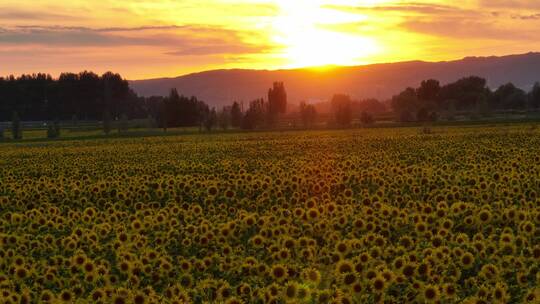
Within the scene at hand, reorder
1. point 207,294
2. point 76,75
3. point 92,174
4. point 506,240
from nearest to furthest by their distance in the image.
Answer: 1. point 207,294
2. point 506,240
3. point 92,174
4. point 76,75

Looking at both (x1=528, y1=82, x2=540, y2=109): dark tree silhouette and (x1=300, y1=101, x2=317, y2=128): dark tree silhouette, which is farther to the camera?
(x1=528, y1=82, x2=540, y2=109): dark tree silhouette

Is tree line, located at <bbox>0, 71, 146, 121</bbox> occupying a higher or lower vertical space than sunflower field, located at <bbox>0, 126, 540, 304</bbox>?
higher

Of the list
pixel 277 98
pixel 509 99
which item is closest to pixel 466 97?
pixel 509 99

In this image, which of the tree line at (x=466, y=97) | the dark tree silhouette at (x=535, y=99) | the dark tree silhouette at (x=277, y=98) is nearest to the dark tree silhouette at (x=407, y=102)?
the tree line at (x=466, y=97)

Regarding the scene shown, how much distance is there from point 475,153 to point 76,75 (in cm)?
15701

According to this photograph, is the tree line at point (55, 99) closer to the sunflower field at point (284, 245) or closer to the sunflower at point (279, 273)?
the sunflower field at point (284, 245)

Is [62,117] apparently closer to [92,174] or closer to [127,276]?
[92,174]

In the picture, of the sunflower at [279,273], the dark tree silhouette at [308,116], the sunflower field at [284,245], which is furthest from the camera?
the dark tree silhouette at [308,116]

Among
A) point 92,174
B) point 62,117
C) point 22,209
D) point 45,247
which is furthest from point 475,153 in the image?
point 62,117

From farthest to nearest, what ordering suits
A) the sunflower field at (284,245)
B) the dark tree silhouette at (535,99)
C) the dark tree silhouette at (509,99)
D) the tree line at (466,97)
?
1. the dark tree silhouette at (509,99)
2. the tree line at (466,97)
3. the dark tree silhouette at (535,99)
4. the sunflower field at (284,245)

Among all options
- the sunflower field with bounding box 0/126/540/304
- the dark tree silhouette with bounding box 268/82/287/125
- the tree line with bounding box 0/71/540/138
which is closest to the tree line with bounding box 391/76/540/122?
the tree line with bounding box 0/71/540/138

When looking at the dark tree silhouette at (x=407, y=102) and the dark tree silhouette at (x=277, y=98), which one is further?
the dark tree silhouette at (x=277, y=98)

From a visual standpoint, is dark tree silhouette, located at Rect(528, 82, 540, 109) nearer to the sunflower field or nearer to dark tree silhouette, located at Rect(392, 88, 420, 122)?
dark tree silhouette, located at Rect(392, 88, 420, 122)

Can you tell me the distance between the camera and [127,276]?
984 centimetres
